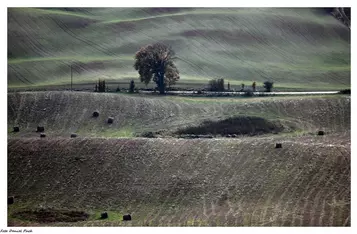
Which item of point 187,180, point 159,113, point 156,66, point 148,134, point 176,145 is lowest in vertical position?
point 187,180

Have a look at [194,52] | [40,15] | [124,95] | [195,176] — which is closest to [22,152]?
[195,176]

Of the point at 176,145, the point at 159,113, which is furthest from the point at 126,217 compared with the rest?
the point at 159,113

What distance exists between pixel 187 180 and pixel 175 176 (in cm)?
84

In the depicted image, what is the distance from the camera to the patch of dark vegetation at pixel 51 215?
41.5 metres

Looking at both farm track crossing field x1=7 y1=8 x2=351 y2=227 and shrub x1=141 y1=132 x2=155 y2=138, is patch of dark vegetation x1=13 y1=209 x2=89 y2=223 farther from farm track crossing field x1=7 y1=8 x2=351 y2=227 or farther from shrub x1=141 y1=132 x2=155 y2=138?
shrub x1=141 y1=132 x2=155 y2=138

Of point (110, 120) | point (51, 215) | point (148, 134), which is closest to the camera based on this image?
point (51, 215)

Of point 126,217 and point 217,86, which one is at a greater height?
point 217,86

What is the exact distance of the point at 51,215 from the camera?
4203 cm

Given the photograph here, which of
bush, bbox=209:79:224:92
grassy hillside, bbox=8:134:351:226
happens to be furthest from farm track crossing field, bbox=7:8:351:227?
bush, bbox=209:79:224:92

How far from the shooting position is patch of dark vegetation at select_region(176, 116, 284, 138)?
55719mm

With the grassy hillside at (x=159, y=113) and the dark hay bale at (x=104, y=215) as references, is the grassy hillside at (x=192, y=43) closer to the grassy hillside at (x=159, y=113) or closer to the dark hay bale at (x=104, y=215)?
the grassy hillside at (x=159, y=113)

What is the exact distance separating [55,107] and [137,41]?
42050 millimetres

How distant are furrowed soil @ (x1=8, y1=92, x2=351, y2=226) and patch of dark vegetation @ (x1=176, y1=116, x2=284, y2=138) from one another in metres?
0.50

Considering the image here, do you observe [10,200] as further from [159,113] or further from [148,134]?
[159,113]
